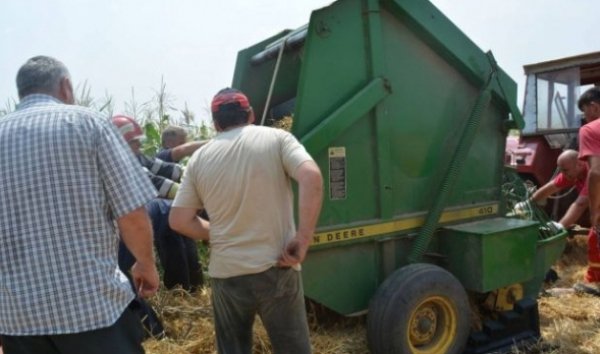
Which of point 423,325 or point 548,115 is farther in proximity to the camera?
point 548,115

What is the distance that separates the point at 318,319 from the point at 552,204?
13.6ft

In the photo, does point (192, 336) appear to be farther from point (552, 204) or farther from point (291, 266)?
point (552, 204)

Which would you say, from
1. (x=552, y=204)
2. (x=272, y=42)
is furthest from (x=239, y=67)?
(x=552, y=204)

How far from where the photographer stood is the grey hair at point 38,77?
2.01 meters

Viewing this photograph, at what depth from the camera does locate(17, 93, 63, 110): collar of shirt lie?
6.48ft

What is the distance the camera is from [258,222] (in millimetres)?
2410

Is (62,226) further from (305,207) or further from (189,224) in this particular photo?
(305,207)

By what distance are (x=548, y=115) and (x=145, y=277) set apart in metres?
6.15

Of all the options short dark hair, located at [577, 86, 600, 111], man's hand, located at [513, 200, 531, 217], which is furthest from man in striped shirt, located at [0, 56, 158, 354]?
short dark hair, located at [577, 86, 600, 111]

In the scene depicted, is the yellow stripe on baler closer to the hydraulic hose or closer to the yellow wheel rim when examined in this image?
the hydraulic hose

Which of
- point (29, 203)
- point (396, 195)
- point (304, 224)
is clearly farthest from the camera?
point (396, 195)

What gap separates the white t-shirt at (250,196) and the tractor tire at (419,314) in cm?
91

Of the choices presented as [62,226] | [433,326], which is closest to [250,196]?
[62,226]

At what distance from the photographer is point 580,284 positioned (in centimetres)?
475
